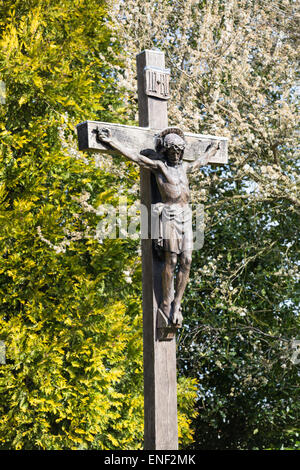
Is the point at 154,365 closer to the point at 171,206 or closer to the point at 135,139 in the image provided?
the point at 171,206

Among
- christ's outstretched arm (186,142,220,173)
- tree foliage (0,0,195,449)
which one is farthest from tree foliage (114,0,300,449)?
christ's outstretched arm (186,142,220,173)

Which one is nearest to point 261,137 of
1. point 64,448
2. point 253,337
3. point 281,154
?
point 281,154

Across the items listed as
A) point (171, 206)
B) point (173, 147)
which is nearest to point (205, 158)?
point (173, 147)

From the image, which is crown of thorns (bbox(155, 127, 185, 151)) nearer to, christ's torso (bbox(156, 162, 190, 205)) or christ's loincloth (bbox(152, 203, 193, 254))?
christ's torso (bbox(156, 162, 190, 205))

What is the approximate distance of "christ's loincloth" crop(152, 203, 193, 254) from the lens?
336cm

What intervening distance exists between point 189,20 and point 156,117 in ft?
11.3

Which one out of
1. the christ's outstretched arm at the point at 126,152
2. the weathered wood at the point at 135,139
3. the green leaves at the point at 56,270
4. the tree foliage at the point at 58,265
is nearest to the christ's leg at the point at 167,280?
the christ's outstretched arm at the point at 126,152

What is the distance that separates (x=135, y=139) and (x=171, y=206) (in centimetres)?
41

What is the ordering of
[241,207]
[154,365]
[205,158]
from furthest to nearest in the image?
[241,207], [205,158], [154,365]

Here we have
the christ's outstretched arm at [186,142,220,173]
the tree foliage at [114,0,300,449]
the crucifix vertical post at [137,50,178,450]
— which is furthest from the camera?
the tree foliage at [114,0,300,449]

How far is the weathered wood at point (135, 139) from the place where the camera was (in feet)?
11.0

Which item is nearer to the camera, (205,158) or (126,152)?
(126,152)

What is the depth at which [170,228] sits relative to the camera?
336 cm

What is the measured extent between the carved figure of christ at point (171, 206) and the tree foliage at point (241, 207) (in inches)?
90.3
